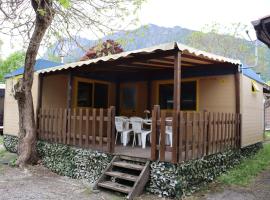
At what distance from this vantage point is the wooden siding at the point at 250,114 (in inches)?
332

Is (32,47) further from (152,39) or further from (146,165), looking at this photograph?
(152,39)

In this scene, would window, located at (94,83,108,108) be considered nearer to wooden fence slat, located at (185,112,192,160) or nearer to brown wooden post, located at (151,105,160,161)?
brown wooden post, located at (151,105,160,161)

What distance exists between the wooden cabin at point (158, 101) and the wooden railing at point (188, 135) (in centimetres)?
2

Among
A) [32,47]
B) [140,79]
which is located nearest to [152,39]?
[140,79]

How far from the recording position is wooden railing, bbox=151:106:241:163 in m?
5.49

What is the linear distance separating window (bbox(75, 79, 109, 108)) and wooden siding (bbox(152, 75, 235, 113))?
373 cm

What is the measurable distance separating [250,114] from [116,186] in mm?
5626

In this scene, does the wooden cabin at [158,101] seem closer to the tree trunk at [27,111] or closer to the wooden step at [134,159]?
the wooden step at [134,159]

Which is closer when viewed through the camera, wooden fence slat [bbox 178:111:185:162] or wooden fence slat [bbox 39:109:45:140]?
wooden fence slat [bbox 178:111:185:162]

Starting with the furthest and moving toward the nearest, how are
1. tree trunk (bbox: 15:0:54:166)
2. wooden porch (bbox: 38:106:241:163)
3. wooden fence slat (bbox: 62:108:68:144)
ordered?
tree trunk (bbox: 15:0:54:166) → wooden fence slat (bbox: 62:108:68:144) → wooden porch (bbox: 38:106:241:163)

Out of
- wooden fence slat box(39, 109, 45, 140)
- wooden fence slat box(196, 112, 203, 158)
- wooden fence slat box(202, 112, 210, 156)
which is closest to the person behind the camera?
wooden fence slat box(196, 112, 203, 158)

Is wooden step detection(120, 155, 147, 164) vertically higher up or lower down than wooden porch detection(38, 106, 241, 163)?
lower down

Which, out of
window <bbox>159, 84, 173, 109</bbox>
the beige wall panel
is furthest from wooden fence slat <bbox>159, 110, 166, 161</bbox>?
the beige wall panel

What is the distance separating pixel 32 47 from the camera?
7.95 meters
